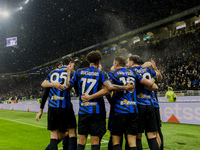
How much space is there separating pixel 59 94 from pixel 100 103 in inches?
39.1

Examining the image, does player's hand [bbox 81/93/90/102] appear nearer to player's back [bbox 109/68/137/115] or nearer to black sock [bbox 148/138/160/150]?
player's back [bbox 109/68/137/115]

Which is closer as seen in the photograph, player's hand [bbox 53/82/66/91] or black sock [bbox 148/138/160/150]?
black sock [bbox 148/138/160/150]

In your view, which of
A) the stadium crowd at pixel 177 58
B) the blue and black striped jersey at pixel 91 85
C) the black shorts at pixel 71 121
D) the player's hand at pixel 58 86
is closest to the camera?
the blue and black striped jersey at pixel 91 85

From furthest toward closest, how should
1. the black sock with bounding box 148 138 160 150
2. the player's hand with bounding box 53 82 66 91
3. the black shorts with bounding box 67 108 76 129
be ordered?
the black shorts with bounding box 67 108 76 129, the player's hand with bounding box 53 82 66 91, the black sock with bounding box 148 138 160 150

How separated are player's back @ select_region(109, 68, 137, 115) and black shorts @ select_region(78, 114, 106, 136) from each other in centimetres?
39

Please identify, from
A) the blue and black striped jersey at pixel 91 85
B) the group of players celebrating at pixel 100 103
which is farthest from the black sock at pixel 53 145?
the blue and black striped jersey at pixel 91 85

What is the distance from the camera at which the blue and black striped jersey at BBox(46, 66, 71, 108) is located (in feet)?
12.1

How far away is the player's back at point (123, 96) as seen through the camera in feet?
10.7

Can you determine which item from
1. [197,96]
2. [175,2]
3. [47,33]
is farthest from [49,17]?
[197,96]

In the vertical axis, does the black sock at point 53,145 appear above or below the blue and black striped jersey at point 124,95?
below

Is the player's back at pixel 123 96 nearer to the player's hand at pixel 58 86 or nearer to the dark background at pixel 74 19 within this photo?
the player's hand at pixel 58 86

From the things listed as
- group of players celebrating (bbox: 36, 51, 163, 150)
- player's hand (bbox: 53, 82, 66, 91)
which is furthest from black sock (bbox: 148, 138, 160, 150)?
player's hand (bbox: 53, 82, 66, 91)

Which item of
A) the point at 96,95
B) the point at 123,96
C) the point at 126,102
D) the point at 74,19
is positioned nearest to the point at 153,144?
the point at 126,102

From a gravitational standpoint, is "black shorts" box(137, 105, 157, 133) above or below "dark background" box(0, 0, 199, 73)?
below
